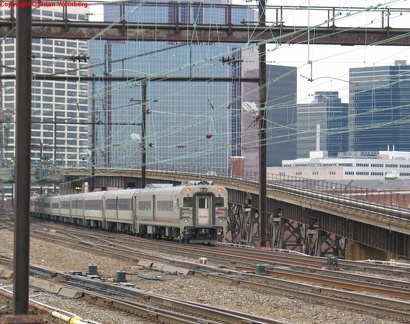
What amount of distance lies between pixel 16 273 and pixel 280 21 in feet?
67.8

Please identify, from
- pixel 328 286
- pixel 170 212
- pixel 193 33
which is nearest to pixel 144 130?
pixel 170 212

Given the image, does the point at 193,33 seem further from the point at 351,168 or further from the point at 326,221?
the point at 351,168

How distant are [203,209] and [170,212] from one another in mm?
1887

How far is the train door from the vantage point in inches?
1593

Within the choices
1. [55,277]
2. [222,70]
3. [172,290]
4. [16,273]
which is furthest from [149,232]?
[222,70]

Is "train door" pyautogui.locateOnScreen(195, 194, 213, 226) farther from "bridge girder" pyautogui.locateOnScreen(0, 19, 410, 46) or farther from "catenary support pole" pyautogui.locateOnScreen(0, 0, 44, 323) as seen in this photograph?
Result: "catenary support pole" pyautogui.locateOnScreen(0, 0, 44, 323)

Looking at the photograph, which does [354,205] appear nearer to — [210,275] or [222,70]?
[210,275]

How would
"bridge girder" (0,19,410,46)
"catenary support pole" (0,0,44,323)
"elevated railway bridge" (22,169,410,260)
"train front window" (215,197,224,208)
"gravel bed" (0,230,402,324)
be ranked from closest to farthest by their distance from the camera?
"catenary support pole" (0,0,44,323)
"gravel bed" (0,230,402,324)
"bridge girder" (0,19,410,46)
"elevated railway bridge" (22,169,410,260)
"train front window" (215,197,224,208)

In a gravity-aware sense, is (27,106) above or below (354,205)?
above

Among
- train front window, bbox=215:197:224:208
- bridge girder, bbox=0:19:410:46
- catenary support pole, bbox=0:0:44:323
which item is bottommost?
train front window, bbox=215:197:224:208

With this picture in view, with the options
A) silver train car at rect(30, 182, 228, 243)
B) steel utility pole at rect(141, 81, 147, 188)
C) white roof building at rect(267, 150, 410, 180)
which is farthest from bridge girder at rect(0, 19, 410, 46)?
white roof building at rect(267, 150, 410, 180)

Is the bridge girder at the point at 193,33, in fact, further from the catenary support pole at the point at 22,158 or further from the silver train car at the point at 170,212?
the catenary support pole at the point at 22,158

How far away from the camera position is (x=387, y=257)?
38875mm

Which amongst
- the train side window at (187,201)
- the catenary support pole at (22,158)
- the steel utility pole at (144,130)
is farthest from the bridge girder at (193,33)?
the steel utility pole at (144,130)
